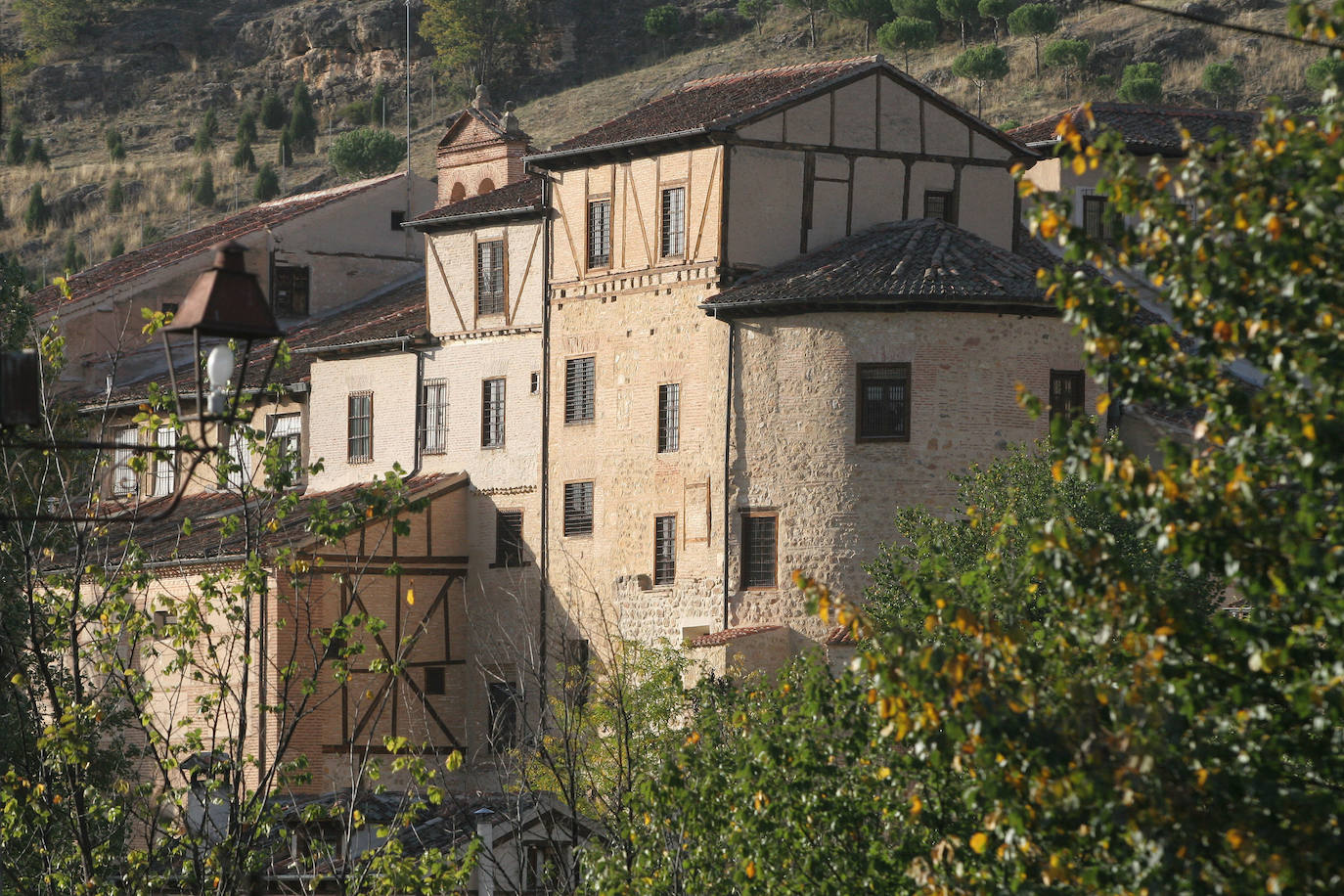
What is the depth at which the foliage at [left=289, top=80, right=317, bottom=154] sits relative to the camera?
89.0 m

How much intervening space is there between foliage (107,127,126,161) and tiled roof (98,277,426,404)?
4395 cm

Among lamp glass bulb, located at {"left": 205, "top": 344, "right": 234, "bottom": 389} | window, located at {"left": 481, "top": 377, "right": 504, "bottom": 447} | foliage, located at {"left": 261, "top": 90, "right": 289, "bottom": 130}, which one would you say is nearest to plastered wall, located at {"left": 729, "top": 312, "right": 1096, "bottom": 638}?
window, located at {"left": 481, "top": 377, "right": 504, "bottom": 447}

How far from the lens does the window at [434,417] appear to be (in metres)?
40.6

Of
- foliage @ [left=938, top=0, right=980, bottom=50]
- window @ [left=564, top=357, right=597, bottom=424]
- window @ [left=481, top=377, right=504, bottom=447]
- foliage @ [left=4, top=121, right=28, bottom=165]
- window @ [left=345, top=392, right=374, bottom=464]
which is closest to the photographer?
window @ [left=564, top=357, right=597, bottom=424]

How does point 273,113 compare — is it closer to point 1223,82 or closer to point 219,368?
point 1223,82

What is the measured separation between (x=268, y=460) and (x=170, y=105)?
82.1m

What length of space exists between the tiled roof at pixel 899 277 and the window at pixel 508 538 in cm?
638

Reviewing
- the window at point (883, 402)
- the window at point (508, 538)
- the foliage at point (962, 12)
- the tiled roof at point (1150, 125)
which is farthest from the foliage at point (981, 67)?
the window at point (883, 402)

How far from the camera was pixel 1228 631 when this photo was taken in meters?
11.4

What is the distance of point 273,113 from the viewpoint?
9206cm

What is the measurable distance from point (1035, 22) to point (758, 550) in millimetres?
41556

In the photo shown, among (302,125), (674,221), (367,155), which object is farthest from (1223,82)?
(302,125)

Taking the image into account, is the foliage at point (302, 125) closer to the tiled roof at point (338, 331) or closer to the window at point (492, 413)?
the tiled roof at point (338, 331)

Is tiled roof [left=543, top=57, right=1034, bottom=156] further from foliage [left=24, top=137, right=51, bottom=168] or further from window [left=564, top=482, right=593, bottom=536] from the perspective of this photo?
foliage [left=24, top=137, right=51, bottom=168]
